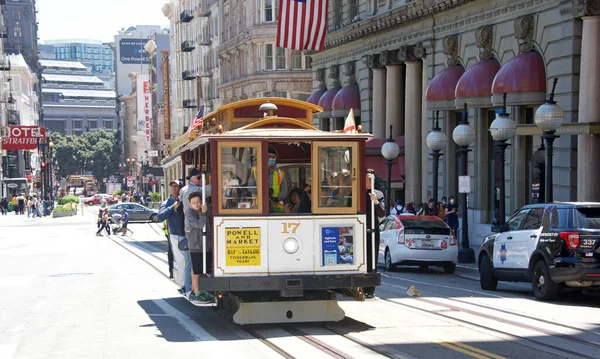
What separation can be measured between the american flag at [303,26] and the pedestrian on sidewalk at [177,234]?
18.7 metres

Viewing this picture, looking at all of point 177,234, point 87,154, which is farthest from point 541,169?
point 87,154

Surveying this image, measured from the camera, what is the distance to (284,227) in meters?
13.9

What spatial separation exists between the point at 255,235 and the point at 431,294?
20.5 ft

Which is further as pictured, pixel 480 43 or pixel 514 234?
pixel 480 43

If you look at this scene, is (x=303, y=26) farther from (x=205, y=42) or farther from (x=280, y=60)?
(x=205, y=42)

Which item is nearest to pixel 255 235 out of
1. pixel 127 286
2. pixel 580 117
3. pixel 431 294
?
pixel 431 294

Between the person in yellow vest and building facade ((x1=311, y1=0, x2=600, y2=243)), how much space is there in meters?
12.6

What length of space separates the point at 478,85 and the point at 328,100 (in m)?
17.5

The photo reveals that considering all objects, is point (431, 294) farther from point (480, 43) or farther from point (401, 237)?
point (480, 43)

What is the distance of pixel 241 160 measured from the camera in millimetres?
14000

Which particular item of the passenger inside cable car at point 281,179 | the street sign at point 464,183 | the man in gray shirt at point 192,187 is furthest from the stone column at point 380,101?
the passenger inside cable car at point 281,179

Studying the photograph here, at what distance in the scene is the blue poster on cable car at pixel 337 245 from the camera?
13945 mm

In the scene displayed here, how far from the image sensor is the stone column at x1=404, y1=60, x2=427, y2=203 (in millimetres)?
41938

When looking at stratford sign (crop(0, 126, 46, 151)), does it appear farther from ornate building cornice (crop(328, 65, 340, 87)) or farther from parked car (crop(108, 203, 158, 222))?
ornate building cornice (crop(328, 65, 340, 87))
